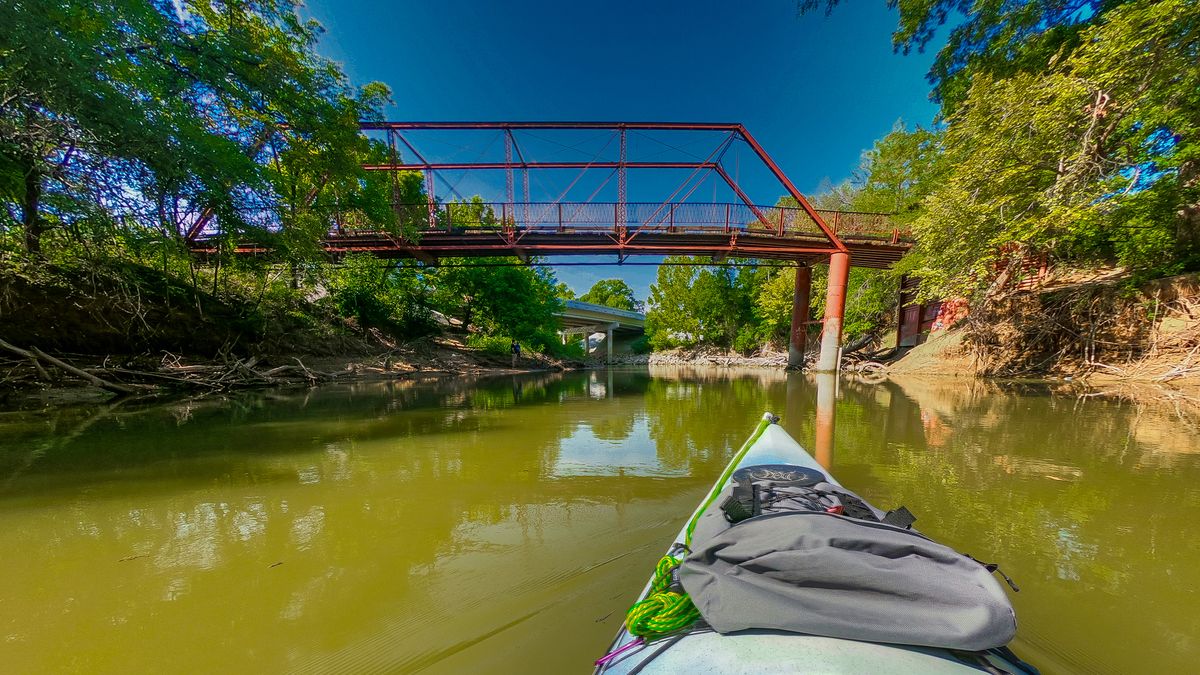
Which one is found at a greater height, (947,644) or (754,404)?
(947,644)

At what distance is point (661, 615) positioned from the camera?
1144mm

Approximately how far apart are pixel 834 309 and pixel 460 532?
16.8 m

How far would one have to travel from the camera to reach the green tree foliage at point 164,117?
14.3 feet

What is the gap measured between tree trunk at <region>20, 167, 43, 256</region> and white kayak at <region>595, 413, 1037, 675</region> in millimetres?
8623

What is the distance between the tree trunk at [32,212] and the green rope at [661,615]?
8549 millimetres

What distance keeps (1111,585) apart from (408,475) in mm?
4645

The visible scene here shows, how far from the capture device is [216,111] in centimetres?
772

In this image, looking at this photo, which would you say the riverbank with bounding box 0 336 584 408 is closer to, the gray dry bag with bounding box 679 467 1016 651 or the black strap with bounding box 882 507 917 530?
the gray dry bag with bounding box 679 467 1016 651

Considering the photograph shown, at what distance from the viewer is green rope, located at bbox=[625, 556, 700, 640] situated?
1.12m

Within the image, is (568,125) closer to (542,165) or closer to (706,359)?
(542,165)

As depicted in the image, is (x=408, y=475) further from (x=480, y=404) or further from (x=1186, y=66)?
(x=1186, y=66)

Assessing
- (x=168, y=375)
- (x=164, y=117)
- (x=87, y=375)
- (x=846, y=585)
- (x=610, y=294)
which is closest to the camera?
(x=846, y=585)

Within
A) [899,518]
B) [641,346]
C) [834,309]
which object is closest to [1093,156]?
[834,309]

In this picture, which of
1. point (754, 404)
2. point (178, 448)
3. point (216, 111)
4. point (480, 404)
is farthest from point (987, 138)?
point (216, 111)
